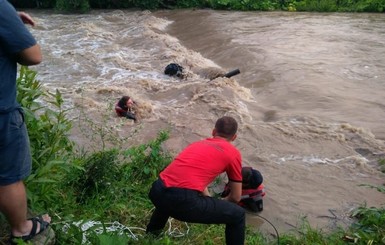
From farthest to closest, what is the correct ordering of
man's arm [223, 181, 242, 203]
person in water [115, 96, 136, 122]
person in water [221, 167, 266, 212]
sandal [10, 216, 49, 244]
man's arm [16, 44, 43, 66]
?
person in water [115, 96, 136, 122] → person in water [221, 167, 266, 212] → man's arm [223, 181, 242, 203] → sandal [10, 216, 49, 244] → man's arm [16, 44, 43, 66]

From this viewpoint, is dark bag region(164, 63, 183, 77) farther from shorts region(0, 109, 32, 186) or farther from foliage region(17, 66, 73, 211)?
shorts region(0, 109, 32, 186)

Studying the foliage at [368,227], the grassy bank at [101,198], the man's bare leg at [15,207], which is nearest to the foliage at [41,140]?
the grassy bank at [101,198]

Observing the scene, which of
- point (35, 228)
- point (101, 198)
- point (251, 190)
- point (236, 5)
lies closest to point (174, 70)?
point (251, 190)

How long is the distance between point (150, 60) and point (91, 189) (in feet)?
23.8

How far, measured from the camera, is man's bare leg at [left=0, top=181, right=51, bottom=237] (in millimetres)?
2611

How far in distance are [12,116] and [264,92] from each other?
6898mm

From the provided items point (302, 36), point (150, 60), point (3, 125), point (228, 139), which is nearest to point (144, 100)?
point (150, 60)

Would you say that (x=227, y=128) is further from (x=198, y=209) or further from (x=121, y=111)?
(x=121, y=111)

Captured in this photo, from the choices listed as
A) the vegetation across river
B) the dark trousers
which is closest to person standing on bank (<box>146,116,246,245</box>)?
the dark trousers

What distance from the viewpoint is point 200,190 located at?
3.34 metres

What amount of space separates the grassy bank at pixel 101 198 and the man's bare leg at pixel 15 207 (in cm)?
20

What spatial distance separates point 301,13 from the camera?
18719 millimetres

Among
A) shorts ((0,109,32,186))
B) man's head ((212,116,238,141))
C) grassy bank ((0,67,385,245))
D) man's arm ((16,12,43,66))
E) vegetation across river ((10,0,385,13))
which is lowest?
vegetation across river ((10,0,385,13))

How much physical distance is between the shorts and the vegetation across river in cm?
1717
